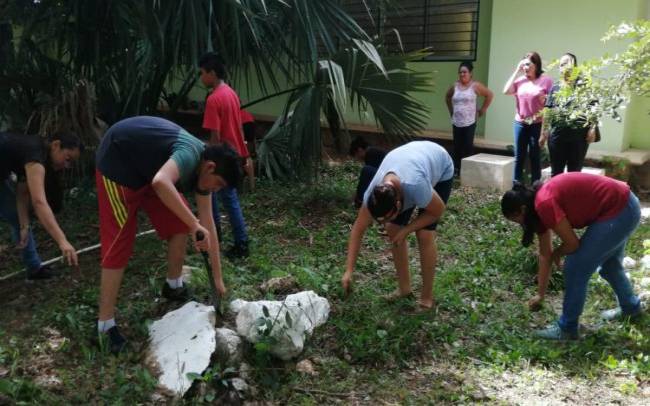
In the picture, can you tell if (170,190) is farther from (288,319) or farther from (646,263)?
(646,263)

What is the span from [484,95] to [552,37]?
1051 mm

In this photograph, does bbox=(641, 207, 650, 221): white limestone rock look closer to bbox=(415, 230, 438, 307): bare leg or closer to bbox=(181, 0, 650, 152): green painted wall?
bbox=(181, 0, 650, 152): green painted wall

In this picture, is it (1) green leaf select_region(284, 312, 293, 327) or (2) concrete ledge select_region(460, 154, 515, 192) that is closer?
(1) green leaf select_region(284, 312, 293, 327)

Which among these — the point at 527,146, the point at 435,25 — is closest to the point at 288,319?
the point at 527,146

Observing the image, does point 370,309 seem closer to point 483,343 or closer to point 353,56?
point 483,343

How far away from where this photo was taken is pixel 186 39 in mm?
4594

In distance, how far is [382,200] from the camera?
114 inches

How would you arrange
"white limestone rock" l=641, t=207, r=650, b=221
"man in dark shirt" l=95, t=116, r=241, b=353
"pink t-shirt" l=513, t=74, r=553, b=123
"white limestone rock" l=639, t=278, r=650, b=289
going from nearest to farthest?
1. "man in dark shirt" l=95, t=116, r=241, b=353
2. "white limestone rock" l=639, t=278, r=650, b=289
3. "white limestone rock" l=641, t=207, r=650, b=221
4. "pink t-shirt" l=513, t=74, r=553, b=123

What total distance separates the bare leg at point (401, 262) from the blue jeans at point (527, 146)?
2917 millimetres

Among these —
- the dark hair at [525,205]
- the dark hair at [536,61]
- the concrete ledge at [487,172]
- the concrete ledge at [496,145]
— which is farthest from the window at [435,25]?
the dark hair at [525,205]

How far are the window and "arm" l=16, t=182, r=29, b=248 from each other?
5324 mm

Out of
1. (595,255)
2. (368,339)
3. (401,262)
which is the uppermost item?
(595,255)

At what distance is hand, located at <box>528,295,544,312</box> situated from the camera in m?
3.66

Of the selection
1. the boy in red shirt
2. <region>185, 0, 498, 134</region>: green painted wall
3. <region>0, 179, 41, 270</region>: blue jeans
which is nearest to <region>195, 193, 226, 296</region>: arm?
the boy in red shirt
